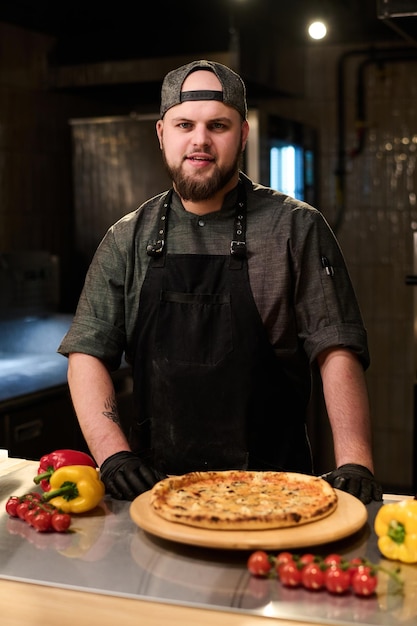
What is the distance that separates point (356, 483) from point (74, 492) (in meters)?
0.57

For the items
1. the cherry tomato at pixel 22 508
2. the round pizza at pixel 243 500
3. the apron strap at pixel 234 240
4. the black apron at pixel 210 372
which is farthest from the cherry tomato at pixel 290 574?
the apron strap at pixel 234 240

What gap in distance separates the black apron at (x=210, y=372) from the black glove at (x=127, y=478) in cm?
37

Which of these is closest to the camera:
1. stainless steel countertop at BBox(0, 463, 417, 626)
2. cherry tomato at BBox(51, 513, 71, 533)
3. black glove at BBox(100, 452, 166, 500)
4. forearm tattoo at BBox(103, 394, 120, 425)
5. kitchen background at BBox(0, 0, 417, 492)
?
stainless steel countertop at BBox(0, 463, 417, 626)

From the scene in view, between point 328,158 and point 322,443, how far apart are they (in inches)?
67.6

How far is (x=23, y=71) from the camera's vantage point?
483 centimetres

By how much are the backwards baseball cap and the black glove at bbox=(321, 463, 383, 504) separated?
99 cm

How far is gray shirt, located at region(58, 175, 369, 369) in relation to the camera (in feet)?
7.75

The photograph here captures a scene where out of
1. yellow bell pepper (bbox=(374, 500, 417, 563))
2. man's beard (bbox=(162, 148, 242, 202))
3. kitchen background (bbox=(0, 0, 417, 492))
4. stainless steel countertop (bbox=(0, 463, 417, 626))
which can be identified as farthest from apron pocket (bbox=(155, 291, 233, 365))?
kitchen background (bbox=(0, 0, 417, 492))

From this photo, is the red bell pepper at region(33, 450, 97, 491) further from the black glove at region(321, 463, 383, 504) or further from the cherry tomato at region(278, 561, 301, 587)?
the cherry tomato at region(278, 561, 301, 587)

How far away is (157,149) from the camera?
4797mm

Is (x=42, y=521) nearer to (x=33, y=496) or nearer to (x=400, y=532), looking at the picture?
(x=33, y=496)

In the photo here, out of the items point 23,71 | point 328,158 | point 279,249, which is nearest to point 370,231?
point 328,158

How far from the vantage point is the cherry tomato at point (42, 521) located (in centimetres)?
168

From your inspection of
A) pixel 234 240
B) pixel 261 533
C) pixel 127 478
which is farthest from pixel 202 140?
pixel 261 533
